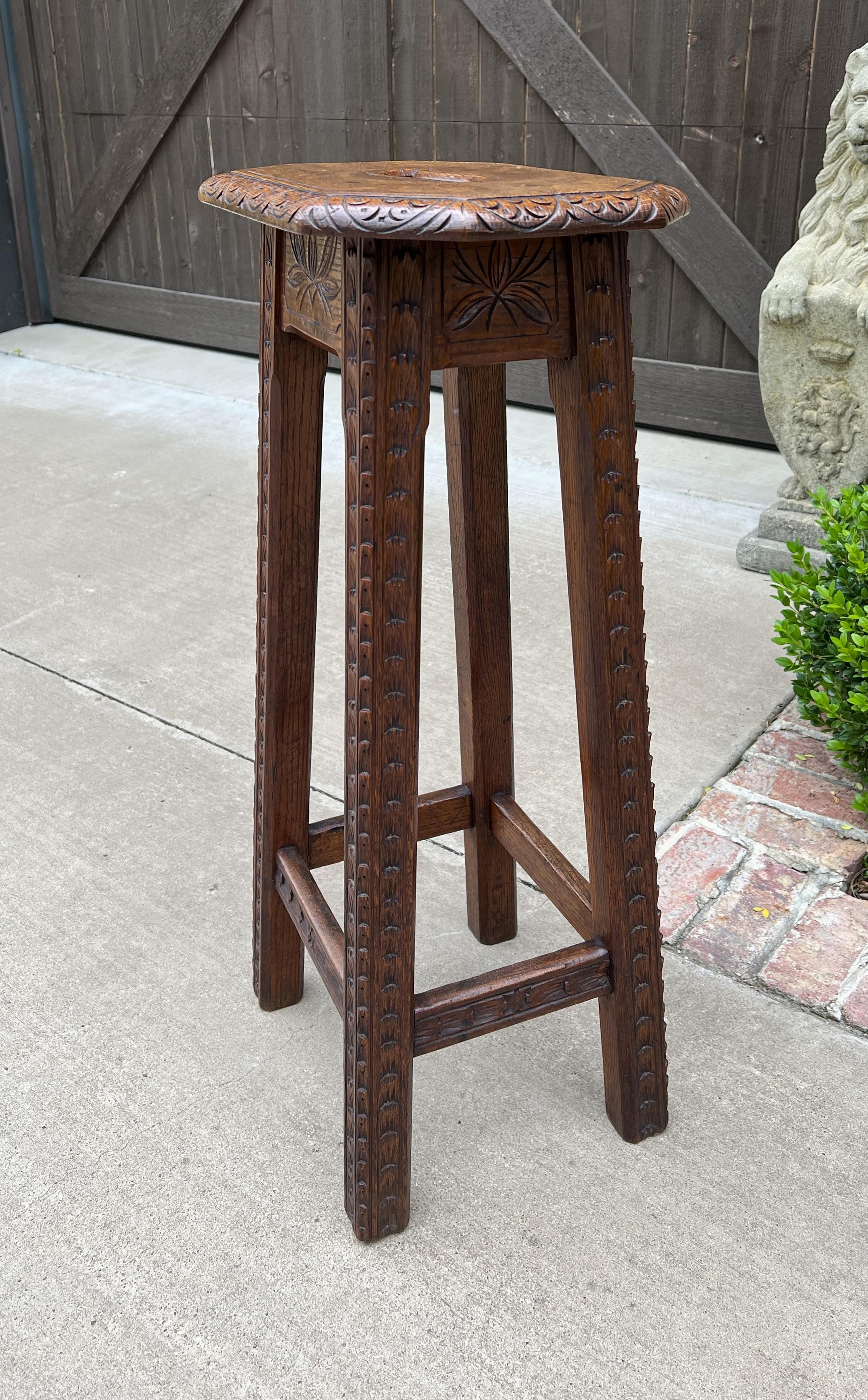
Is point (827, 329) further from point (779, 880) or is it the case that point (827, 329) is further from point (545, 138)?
point (545, 138)

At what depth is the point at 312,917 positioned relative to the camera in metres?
1.73

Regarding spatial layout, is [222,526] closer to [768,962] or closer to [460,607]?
[460,607]

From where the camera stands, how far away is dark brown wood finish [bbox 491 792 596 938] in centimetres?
175

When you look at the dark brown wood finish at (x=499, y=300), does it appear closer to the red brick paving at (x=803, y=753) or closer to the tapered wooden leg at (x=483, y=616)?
the tapered wooden leg at (x=483, y=616)

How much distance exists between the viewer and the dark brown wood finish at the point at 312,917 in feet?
5.39

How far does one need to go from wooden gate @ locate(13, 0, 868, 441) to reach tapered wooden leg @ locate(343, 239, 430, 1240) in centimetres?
315

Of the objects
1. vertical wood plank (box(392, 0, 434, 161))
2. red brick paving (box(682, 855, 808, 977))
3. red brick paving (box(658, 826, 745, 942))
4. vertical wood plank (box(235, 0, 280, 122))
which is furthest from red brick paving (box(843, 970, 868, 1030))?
vertical wood plank (box(235, 0, 280, 122))

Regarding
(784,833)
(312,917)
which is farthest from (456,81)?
(312,917)

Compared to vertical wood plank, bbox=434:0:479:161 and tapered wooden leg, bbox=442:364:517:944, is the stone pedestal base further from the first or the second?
vertical wood plank, bbox=434:0:479:161

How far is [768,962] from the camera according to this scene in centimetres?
208

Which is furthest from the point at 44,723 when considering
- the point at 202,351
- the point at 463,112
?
the point at 202,351

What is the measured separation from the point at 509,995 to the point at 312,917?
0.31 meters

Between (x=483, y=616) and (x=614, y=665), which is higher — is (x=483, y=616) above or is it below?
below

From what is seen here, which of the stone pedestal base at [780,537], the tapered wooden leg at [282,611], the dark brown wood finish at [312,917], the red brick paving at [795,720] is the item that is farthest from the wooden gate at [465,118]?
the dark brown wood finish at [312,917]
